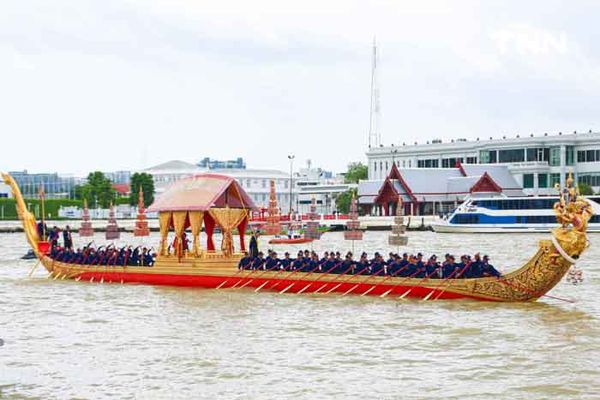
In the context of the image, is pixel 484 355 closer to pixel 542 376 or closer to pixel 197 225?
pixel 542 376

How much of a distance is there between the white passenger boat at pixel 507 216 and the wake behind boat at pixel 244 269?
48.2m

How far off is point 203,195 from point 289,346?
519 inches

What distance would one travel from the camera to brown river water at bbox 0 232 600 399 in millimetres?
20344

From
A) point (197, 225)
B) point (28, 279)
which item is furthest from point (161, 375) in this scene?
point (28, 279)

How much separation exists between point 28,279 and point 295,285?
46.2ft

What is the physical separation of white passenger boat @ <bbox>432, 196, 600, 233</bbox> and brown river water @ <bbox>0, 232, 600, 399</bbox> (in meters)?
46.8

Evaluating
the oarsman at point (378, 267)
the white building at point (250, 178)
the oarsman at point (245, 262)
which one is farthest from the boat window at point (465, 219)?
the oarsman at point (378, 267)

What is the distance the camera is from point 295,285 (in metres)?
34.3

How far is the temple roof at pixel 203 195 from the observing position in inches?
1447

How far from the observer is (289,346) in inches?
975

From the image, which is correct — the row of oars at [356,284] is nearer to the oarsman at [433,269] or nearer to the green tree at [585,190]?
the oarsman at [433,269]

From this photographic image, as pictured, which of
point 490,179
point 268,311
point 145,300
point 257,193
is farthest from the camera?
point 257,193

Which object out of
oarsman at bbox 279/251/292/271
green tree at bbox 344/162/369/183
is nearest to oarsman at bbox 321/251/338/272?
oarsman at bbox 279/251/292/271

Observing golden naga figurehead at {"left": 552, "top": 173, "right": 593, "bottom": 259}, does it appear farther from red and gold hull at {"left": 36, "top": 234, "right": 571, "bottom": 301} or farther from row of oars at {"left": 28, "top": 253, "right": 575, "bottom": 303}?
row of oars at {"left": 28, "top": 253, "right": 575, "bottom": 303}
